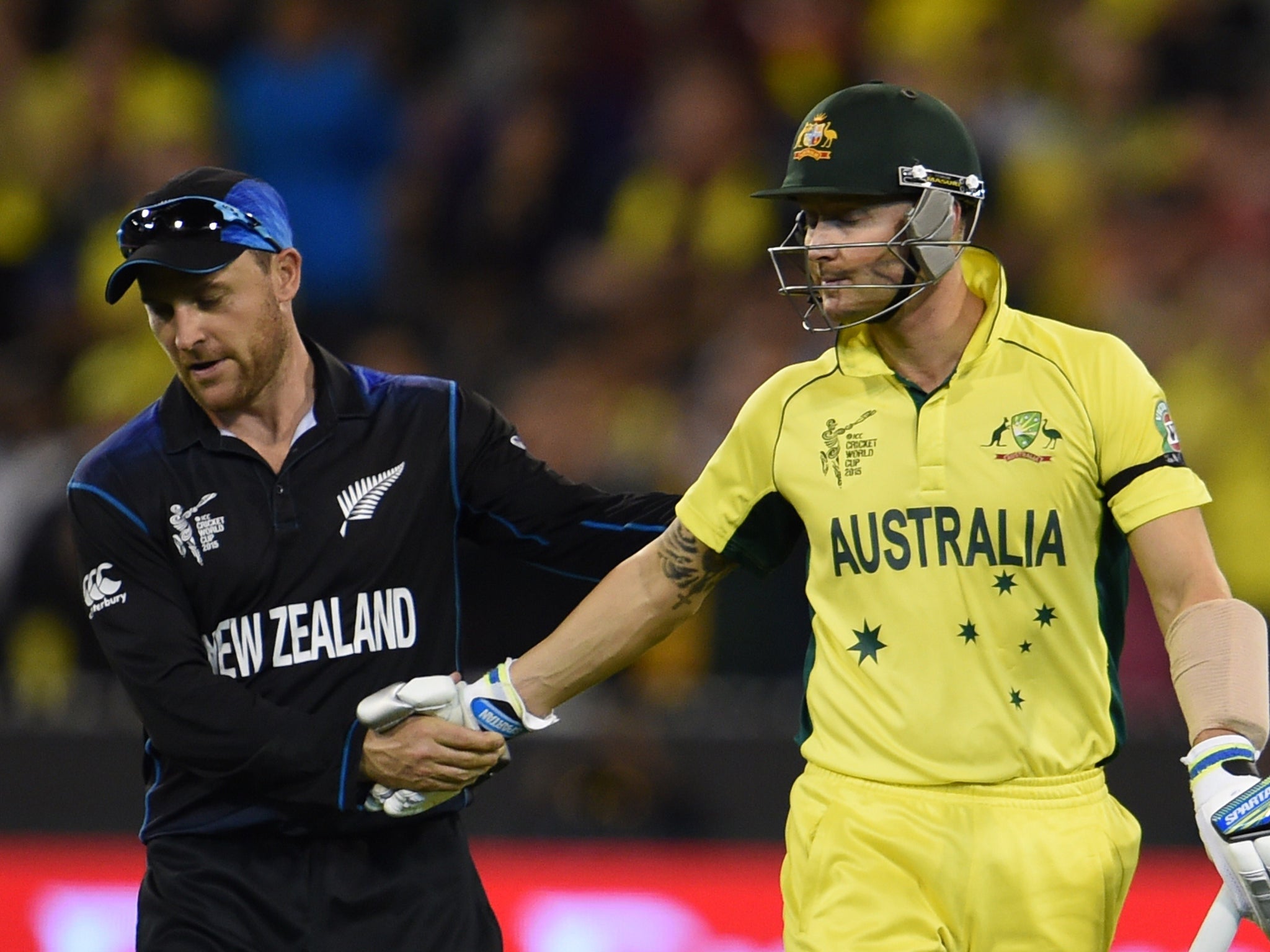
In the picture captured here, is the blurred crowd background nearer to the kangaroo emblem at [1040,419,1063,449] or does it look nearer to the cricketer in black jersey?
the cricketer in black jersey

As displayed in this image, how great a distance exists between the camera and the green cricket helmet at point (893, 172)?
3920mm

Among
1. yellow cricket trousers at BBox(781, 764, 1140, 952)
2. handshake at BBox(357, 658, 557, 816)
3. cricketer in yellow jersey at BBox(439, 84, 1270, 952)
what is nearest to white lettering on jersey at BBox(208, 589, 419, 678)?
handshake at BBox(357, 658, 557, 816)

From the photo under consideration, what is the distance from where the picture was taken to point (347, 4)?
1004 centimetres

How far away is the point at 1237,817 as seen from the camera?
135 inches

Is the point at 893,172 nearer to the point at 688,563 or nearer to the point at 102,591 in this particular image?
the point at 688,563

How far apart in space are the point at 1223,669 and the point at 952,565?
0.53m

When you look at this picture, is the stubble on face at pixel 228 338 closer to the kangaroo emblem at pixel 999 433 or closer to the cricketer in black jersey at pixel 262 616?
the cricketer in black jersey at pixel 262 616

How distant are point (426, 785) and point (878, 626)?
102 centimetres

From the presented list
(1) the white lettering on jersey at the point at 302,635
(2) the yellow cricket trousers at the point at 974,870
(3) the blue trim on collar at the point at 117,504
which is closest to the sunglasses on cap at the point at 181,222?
(3) the blue trim on collar at the point at 117,504

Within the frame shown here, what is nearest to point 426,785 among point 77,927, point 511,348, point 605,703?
point 77,927

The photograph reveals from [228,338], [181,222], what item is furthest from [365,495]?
[181,222]

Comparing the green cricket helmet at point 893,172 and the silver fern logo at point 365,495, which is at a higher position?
the green cricket helmet at point 893,172

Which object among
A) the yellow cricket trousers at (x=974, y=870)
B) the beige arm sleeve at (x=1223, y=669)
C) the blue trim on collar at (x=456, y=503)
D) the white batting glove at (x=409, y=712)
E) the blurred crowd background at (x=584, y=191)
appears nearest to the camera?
the beige arm sleeve at (x=1223, y=669)

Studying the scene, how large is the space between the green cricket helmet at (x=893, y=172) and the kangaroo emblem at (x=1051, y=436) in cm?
36
